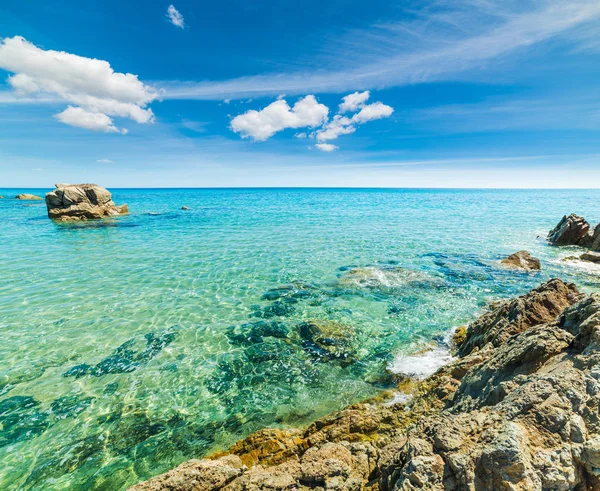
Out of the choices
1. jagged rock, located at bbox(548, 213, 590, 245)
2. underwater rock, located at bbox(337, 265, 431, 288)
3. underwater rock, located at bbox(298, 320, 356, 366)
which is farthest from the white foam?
jagged rock, located at bbox(548, 213, 590, 245)

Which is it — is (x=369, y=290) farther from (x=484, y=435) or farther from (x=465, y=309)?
(x=484, y=435)

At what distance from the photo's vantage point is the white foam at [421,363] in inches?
324

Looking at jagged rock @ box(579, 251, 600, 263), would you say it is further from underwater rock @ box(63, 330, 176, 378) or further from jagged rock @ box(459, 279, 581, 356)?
underwater rock @ box(63, 330, 176, 378)

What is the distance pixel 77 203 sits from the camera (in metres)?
42.5

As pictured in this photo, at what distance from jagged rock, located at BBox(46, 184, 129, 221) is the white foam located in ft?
155

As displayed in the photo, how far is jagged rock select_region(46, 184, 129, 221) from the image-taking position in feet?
136

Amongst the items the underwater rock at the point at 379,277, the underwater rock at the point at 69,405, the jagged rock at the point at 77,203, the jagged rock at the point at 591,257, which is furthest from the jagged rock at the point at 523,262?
the jagged rock at the point at 77,203

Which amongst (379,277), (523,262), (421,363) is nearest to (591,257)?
(523,262)

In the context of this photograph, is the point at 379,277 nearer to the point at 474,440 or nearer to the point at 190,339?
the point at 190,339

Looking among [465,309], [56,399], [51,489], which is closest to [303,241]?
[465,309]

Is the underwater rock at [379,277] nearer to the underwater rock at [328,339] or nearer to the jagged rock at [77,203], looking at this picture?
the underwater rock at [328,339]

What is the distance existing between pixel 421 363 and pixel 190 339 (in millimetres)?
7433

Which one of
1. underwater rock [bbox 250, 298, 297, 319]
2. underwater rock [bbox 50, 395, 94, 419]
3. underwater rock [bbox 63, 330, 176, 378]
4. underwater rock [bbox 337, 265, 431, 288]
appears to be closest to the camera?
underwater rock [bbox 50, 395, 94, 419]

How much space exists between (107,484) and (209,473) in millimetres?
2873
